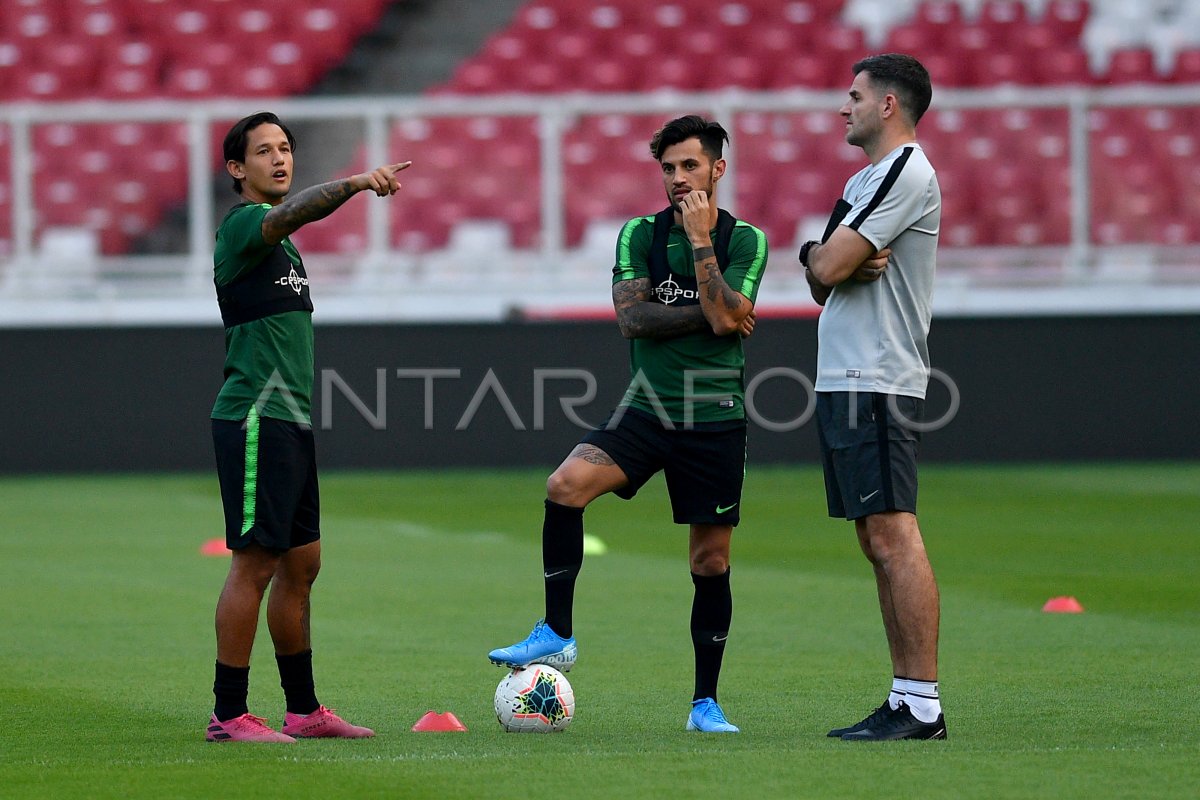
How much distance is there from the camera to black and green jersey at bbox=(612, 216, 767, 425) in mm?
5898

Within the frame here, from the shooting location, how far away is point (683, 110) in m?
16.3

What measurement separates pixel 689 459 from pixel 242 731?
1616 mm

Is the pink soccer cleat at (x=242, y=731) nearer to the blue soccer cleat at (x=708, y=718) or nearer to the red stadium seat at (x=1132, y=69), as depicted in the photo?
the blue soccer cleat at (x=708, y=718)

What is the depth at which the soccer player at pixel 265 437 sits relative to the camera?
554 cm

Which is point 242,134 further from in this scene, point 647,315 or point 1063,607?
point 1063,607

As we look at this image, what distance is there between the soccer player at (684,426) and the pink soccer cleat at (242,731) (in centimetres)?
72

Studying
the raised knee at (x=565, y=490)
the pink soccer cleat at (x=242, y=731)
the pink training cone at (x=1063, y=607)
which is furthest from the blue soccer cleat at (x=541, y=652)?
the pink training cone at (x=1063, y=607)

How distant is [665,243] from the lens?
19.8ft

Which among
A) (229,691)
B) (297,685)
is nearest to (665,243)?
(297,685)

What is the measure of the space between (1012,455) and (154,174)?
26.2 feet

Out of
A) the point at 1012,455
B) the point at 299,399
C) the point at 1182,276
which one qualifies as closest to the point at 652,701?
the point at 299,399

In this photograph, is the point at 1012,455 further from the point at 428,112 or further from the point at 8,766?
the point at 8,766

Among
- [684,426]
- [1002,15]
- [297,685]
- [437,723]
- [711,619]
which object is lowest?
[437,723]

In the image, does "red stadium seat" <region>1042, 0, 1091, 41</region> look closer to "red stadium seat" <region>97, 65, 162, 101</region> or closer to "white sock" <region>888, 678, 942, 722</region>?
"red stadium seat" <region>97, 65, 162, 101</region>
